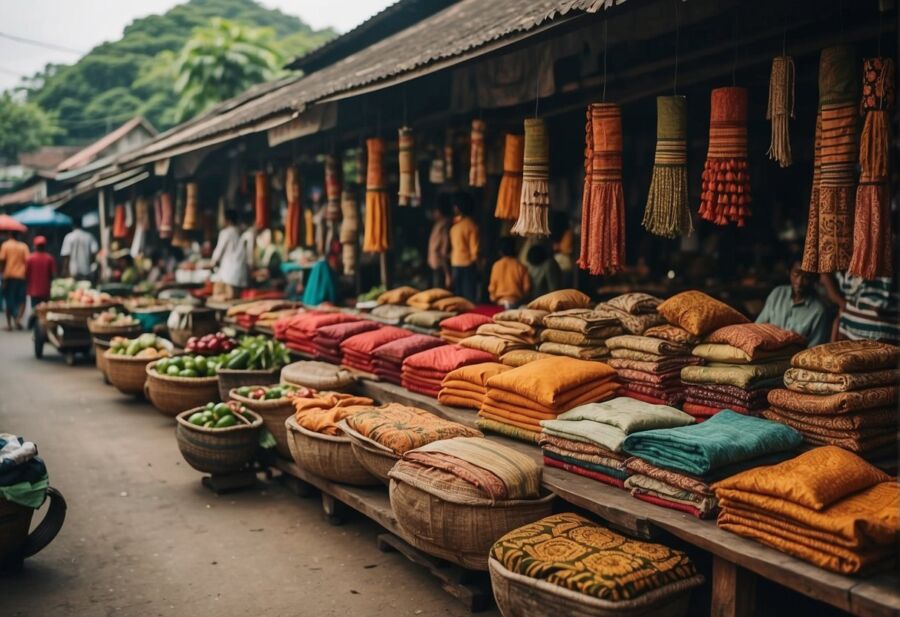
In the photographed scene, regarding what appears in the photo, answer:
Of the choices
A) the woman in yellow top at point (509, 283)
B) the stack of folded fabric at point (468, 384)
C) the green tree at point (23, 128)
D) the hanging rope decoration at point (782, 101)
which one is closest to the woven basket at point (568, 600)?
the stack of folded fabric at point (468, 384)

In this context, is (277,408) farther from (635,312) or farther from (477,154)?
(477,154)

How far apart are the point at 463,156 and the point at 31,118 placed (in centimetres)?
4891

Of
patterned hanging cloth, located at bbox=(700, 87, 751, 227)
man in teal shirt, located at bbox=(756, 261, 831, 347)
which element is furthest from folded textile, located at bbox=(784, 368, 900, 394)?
man in teal shirt, located at bbox=(756, 261, 831, 347)

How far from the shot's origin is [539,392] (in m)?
4.60

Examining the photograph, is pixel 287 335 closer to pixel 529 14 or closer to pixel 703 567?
pixel 529 14

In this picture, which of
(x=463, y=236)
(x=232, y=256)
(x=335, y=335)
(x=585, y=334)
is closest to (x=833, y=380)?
(x=585, y=334)

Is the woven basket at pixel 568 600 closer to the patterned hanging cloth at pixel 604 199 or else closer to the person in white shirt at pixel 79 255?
the patterned hanging cloth at pixel 604 199

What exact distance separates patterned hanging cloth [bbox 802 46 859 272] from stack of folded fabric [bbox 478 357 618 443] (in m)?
1.43

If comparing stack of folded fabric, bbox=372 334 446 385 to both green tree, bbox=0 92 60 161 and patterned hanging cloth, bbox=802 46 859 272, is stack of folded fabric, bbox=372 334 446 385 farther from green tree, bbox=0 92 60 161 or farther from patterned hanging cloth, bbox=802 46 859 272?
green tree, bbox=0 92 60 161

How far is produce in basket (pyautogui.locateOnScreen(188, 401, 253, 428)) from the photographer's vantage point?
5.89 m

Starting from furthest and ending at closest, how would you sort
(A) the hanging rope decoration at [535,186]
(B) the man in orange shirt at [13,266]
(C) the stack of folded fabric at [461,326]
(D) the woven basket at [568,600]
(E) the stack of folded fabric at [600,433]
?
(B) the man in orange shirt at [13,266]
(C) the stack of folded fabric at [461,326]
(A) the hanging rope decoration at [535,186]
(E) the stack of folded fabric at [600,433]
(D) the woven basket at [568,600]

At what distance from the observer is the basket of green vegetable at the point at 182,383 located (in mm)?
7426

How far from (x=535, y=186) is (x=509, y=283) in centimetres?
254

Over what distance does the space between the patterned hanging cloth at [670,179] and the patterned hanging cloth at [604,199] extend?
1.02ft
